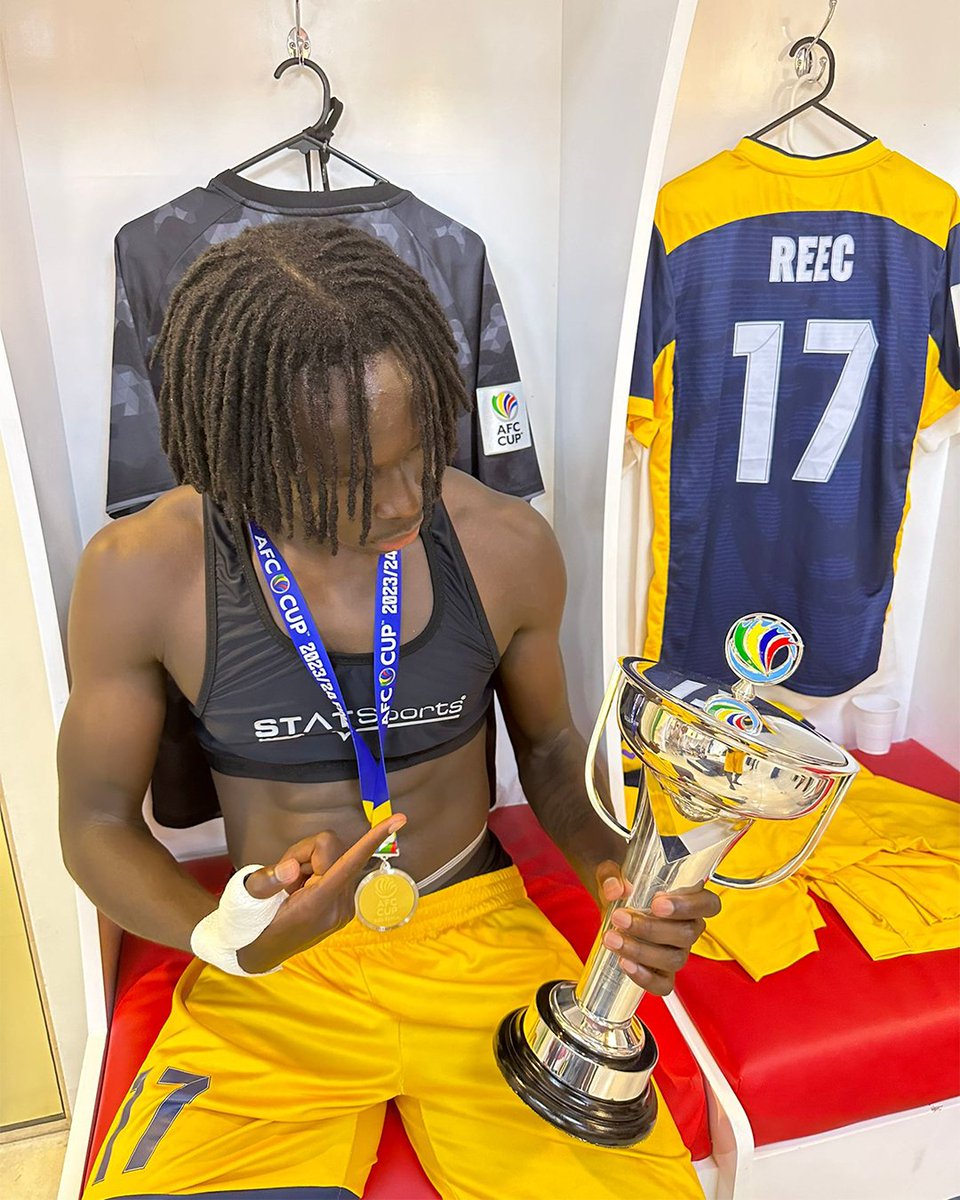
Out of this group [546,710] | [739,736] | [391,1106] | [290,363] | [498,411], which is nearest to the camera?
[739,736]

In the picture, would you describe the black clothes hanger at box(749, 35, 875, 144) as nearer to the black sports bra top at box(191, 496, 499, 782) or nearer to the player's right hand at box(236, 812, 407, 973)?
the black sports bra top at box(191, 496, 499, 782)

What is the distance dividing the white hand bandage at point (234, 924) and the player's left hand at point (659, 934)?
0.33 metres

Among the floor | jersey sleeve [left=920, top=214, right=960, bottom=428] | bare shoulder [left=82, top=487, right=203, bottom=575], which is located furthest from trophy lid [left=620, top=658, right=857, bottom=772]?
the floor

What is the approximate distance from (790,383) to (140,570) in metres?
1.20

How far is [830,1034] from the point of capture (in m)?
1.29

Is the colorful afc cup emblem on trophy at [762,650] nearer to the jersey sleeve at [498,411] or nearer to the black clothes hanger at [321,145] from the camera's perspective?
the jersey sleeve at [498,411]

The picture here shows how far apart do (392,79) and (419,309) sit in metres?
0.70

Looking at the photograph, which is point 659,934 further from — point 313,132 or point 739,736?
point 313,132

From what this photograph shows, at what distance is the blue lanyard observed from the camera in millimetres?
1038

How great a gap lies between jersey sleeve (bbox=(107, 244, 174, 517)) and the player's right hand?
2.17 ft

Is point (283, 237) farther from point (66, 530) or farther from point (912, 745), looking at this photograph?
point (912, 745)

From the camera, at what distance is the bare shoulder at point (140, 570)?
104 centimetres

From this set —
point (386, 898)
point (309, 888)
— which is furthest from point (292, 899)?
point (386, 898)

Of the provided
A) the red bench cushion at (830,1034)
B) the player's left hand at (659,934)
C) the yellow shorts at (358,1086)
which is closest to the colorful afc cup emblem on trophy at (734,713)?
the player's left hand at (659,934)
